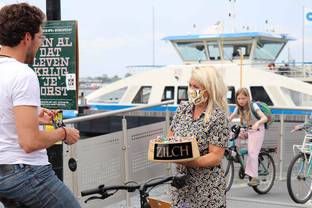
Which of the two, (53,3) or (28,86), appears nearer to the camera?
(28,86)

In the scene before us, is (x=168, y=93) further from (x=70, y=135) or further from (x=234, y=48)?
(x=70, y=135)

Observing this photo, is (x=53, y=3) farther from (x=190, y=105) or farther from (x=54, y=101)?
(x=190, y=105)

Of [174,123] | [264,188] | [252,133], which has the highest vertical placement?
[174,123]

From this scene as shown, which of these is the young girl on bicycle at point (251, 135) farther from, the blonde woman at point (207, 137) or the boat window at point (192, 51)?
the boat window at point (192, 51)

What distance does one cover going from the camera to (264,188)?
8109mm

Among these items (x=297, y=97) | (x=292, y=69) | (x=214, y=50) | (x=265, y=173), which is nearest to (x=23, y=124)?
(x=265, y=173)

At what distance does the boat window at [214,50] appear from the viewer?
22234mm

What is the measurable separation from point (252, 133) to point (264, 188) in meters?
0.96

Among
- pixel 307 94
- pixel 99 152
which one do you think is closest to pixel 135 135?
pixel 99 152

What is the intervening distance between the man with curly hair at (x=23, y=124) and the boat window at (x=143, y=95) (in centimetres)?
1996

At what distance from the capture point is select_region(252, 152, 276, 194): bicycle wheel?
26.2ft

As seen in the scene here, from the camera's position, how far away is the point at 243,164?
7.86 metres

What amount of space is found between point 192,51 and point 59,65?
1824 cm

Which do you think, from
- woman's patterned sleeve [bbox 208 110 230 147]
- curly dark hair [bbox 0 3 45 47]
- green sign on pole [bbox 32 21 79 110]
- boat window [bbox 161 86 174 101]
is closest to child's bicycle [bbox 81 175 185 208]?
woman's patterned sleeve [bbox 208 110 230 147]
